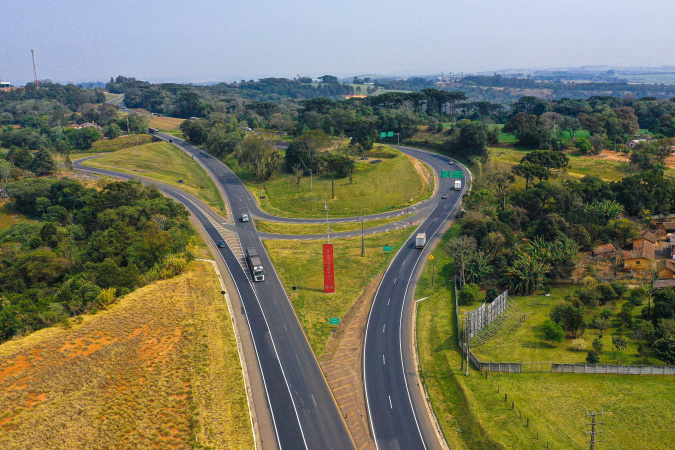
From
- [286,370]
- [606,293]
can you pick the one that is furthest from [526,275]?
[286,370]

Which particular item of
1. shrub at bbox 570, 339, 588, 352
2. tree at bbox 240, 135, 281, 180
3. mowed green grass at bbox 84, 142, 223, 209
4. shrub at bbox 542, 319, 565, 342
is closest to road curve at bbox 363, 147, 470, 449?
shrub at bbox 542, 319, 565, 342

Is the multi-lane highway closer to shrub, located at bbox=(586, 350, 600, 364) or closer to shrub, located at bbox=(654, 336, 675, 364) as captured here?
shrub, located at bbox=(586, 350, 600, 364)

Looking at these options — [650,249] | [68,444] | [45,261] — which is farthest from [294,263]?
[650,249]

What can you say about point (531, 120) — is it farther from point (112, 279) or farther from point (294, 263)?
point (112, 279)

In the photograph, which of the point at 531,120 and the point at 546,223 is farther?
the point at 531,120

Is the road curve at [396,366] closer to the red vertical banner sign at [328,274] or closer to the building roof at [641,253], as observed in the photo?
the red vertical banner sign at [328,274]

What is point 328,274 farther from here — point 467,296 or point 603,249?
point 603,249
